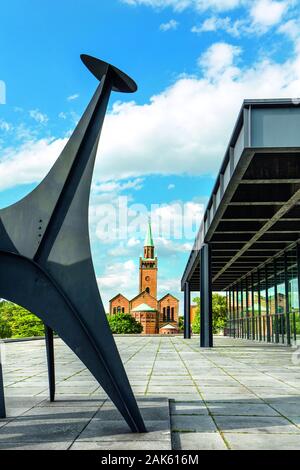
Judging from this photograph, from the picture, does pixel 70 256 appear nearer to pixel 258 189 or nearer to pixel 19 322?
pixel 258 189

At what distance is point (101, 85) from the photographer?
6.27m

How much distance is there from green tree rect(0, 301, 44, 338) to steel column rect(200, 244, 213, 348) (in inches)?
1770

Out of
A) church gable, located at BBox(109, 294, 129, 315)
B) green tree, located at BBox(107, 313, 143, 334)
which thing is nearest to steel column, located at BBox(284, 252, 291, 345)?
green tree, located at BBox(107, 313, 143, 334)

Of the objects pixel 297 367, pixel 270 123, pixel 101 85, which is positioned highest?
pixel 270 123

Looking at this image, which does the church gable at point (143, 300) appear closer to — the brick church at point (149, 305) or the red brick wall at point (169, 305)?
the brick church at point (149, 305)

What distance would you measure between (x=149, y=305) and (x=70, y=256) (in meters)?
124

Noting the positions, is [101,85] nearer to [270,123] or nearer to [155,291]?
[270,123]

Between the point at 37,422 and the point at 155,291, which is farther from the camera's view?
the point at 155,291

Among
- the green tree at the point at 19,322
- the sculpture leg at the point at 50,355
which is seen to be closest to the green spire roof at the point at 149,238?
the green tree at the point at 19,322

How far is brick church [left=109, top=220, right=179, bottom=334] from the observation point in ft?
400

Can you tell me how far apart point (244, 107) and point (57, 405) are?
322 inches

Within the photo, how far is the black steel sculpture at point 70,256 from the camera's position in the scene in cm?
565

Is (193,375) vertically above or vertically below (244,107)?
below
